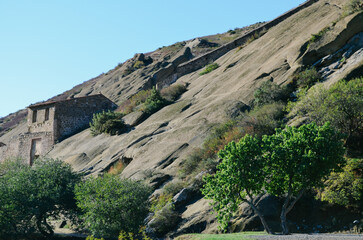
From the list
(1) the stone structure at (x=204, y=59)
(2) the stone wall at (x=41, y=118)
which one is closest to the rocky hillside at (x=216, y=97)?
(1) the stone structure at (x=204, y=59)

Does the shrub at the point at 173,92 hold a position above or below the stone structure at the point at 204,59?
below

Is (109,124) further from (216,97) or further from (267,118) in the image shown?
(267,118)

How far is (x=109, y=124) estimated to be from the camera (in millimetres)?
30438

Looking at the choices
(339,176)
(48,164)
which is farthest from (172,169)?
(339,176)

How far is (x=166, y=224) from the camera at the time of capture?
16.5 m

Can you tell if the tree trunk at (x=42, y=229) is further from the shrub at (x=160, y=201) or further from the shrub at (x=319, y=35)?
the shrub at (x=319, y=35)

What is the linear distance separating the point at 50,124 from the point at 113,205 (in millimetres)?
22771

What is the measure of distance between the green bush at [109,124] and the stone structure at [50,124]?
5.38m

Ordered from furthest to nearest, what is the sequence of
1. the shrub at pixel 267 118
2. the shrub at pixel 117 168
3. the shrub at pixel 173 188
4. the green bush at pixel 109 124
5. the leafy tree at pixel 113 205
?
the green bush at pixel 109 124 < the shrub at pixel 117 168 < the shrub at pixel 267 118 < the shrub at pixel 173 188 < the leafy tree at pixel 113 205

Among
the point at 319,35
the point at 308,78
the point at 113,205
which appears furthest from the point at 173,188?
the point at 319,35

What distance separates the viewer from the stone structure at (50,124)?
3597 centimetres

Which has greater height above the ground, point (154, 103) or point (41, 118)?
point (41, 118)

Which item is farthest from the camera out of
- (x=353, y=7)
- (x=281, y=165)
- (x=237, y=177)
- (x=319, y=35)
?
(x=319, y=35)

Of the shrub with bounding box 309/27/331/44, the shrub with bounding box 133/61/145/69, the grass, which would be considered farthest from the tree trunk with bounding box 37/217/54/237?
the shrub with bounding box 133/61/145/69
